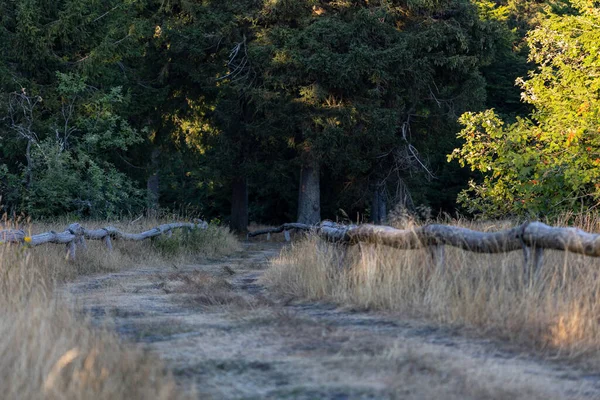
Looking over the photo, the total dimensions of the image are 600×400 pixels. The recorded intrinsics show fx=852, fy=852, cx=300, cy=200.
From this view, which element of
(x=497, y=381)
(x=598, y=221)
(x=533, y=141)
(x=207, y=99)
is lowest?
(x=497, y=381)

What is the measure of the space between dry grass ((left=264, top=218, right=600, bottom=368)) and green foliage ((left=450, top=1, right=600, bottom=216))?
662cm

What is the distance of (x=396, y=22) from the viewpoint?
29.4 m

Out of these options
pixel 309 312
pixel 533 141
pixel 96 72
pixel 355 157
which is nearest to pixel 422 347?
pixel 309 312

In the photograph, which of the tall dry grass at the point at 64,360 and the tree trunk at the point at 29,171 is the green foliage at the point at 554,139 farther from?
the tree trunk at the point at 29,171

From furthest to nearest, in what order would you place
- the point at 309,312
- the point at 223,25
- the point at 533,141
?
the point at 223,25, the point at 533,141, the point at 309,312

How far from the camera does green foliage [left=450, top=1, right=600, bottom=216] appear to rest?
1681cm

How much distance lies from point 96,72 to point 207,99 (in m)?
7.17

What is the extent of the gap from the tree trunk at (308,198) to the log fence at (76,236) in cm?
852

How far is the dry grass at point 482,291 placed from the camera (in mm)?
7309

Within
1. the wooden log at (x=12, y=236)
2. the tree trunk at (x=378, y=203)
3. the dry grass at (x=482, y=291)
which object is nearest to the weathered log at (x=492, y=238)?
the dry grass at (x=482, y=291)

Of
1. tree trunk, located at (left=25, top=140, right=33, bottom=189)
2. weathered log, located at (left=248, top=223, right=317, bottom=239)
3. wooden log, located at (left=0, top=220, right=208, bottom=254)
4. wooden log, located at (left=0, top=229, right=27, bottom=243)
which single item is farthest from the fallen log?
wooden log, located at (left=0, top=229, right=27, bottom=243)

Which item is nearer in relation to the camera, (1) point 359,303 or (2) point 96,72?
(1) point 359,303

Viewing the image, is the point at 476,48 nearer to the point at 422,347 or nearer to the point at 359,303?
the point at 359,303

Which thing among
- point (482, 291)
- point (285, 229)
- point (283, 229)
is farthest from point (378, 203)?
point (482, 291)
